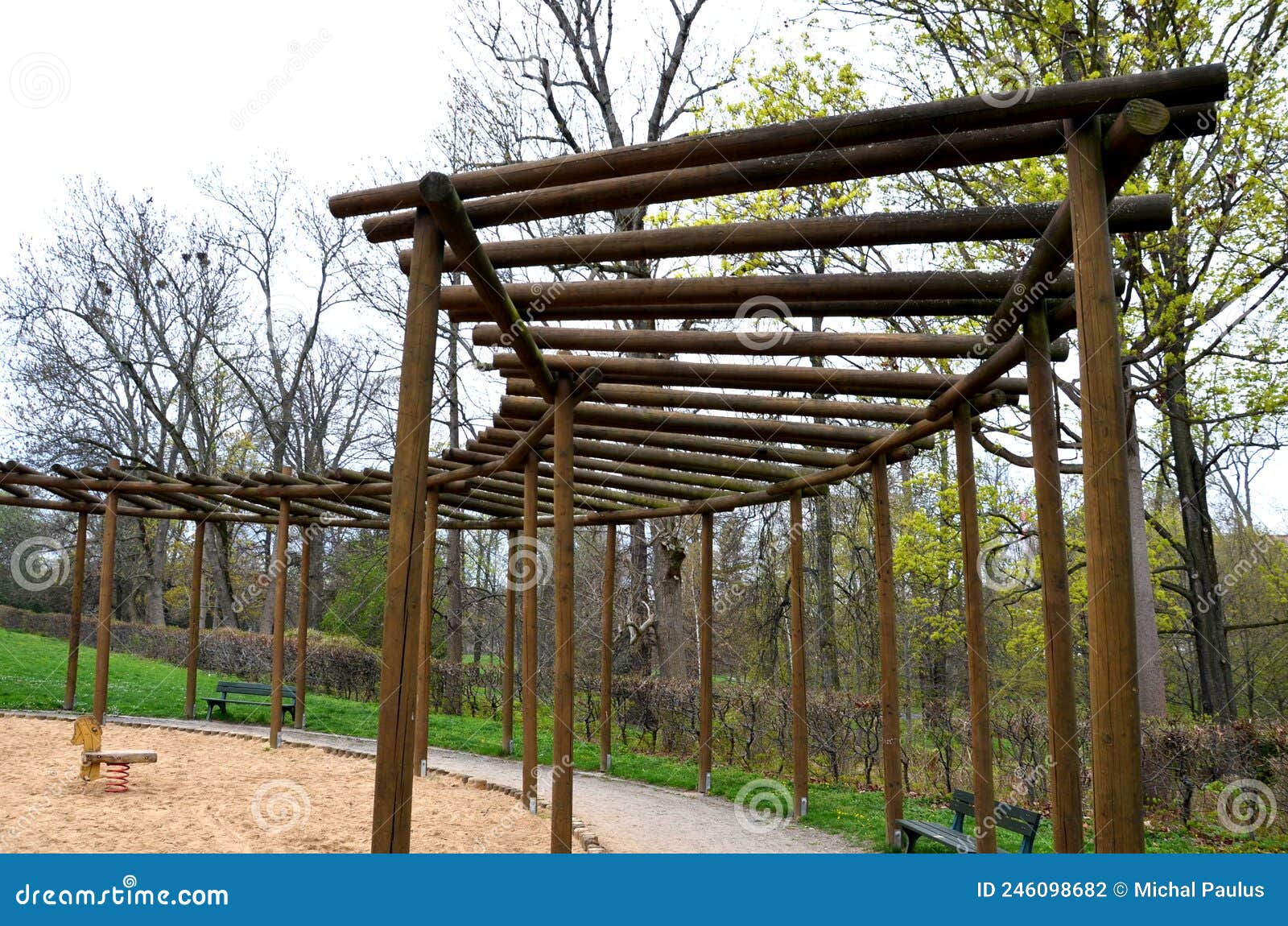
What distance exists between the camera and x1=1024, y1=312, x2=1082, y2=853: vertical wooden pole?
425cm

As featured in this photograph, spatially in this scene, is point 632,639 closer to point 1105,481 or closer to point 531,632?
point 531,632

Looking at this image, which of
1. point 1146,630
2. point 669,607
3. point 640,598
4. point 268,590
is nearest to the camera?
point 1146,630

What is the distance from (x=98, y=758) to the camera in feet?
29.0

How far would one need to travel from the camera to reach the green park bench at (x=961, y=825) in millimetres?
5785

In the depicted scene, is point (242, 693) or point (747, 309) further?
point (242, 693)

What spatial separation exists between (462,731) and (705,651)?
6995mm

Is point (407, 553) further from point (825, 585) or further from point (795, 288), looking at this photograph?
point (825, 585)

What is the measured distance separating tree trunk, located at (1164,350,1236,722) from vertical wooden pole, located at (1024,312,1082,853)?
931cm

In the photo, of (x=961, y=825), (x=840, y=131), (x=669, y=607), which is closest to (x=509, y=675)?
(x=669, y=607)

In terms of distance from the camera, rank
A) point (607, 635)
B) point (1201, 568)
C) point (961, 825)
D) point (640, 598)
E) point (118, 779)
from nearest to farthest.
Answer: point (961, 825), point (118, 779), point (607, 635), point (1201, 568), point (640, 598)

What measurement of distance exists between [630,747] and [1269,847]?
9.13 m

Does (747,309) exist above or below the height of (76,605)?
above

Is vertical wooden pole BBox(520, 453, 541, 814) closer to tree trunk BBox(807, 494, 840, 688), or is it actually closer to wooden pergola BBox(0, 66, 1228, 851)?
wooden pergola BBox(0, 66, 1228, 851)

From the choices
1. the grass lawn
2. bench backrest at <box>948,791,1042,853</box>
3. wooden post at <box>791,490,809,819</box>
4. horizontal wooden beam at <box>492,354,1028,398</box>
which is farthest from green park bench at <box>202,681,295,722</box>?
bench backrest at <box>948,791,1042,853</box>
